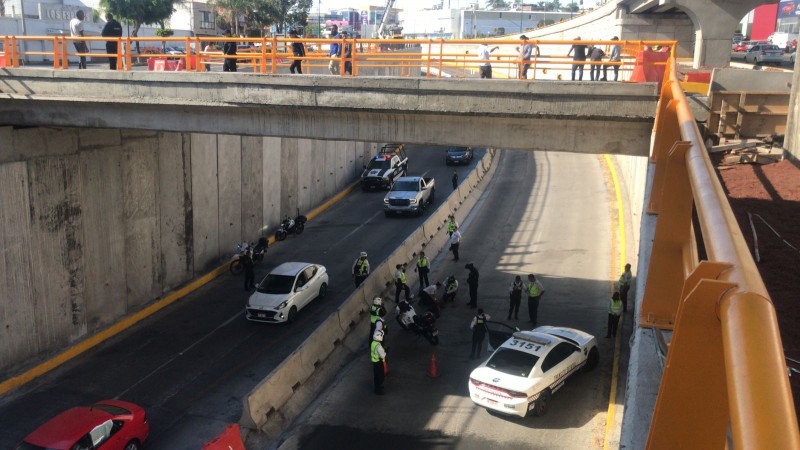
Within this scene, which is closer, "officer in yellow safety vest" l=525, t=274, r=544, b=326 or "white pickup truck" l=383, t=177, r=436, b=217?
"officer in yellow safety vest" l=525, t=274, r=544, b=326

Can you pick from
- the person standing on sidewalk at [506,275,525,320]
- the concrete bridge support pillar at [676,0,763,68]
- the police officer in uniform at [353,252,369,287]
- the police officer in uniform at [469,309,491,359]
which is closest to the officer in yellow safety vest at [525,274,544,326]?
the person standing on sidewalk at [506,275,525,320]

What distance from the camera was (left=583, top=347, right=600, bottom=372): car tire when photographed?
1756 cm

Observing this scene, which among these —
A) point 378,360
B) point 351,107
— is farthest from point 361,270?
point 351,107

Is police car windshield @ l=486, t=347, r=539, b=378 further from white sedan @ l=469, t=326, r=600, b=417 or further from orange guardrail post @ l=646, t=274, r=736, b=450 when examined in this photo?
orange guardrail post @ l=646, t=274, r=736, b=450

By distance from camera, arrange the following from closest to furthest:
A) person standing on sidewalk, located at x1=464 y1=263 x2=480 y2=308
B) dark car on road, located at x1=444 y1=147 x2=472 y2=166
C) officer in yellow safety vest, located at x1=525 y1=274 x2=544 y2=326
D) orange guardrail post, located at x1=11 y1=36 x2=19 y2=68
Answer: orange guardrail post, located at x1=11 y1=36 x2=19 y2=68 < officer in yellow safety vest, located at x1=525 y1=274 x2=544 y2=326 < person standing on sidewalk, located at x1=464 y1=263 x2=480 y2=308 < dark car on road, located at x1=444 y1=147 x2=472 y2=166

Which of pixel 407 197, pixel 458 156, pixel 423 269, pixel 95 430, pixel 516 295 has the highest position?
pixel 458 156

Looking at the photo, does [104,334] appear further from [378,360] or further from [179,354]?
[378,360]

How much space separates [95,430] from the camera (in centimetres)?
1361

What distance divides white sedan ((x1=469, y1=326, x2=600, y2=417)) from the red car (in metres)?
7.06

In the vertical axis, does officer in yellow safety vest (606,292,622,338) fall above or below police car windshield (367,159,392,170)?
below

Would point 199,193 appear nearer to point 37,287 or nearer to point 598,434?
point 37,287

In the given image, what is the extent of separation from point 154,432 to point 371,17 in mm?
179870

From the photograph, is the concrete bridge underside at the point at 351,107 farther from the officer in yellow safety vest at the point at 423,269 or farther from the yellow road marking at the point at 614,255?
the officer in yellow safety vest at the point at 423,269

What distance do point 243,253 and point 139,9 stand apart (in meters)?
38.5
